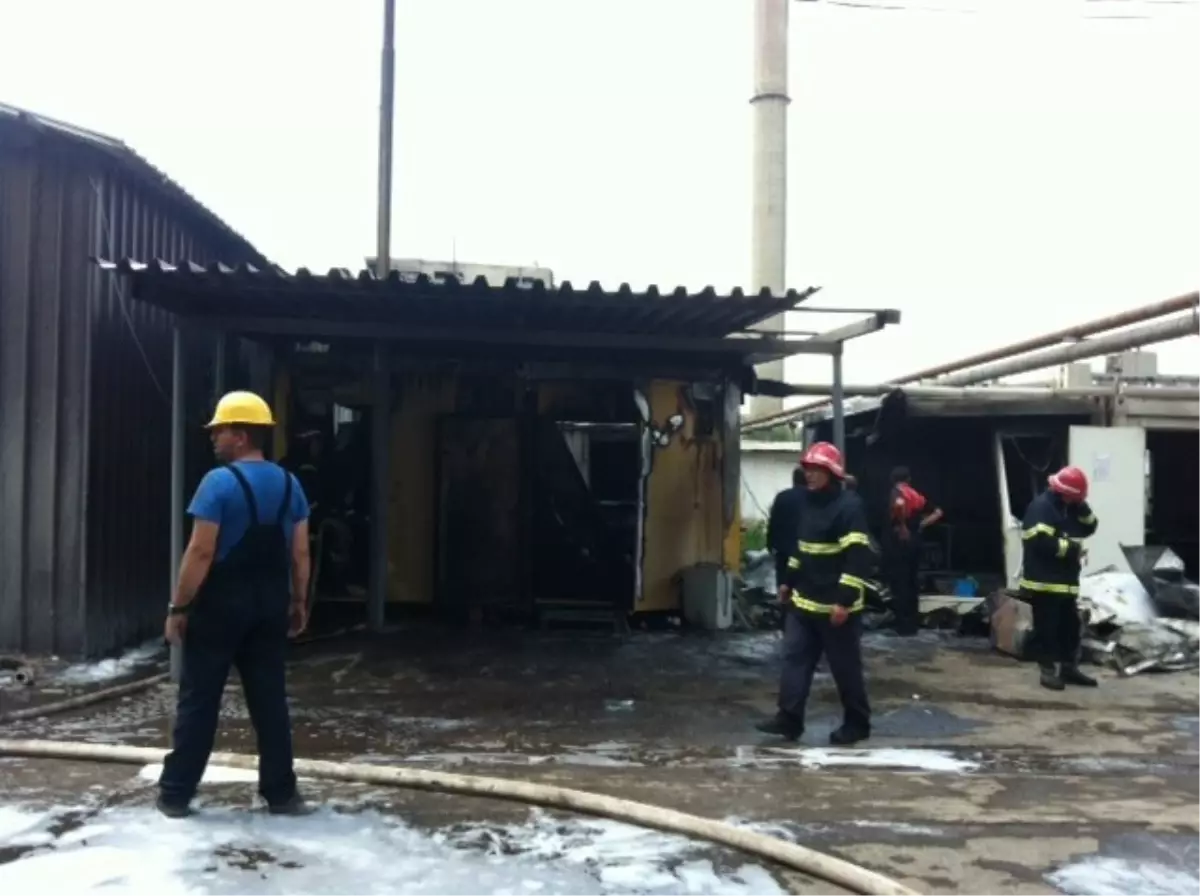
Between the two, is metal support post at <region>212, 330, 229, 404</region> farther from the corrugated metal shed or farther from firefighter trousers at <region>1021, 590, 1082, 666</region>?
firefighter trousers at <region>1021, 590, 1082, 666</region>

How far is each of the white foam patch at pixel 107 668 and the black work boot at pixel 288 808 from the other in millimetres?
4015

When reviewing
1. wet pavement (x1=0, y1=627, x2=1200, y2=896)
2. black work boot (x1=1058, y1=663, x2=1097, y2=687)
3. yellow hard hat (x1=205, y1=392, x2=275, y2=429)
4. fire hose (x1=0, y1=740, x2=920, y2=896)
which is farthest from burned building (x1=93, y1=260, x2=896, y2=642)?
yellow hard hat (x1=205, y1=392, x2=275, y2=429)

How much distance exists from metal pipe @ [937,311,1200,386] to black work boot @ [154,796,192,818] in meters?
9.45

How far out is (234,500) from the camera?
4.90 meters

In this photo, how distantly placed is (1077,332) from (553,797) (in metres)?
10.4

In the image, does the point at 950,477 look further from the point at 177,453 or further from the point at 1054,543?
the point at 177,453

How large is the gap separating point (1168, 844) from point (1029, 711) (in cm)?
306

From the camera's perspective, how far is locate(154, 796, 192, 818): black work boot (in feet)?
16.3

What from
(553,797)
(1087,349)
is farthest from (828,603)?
(1087,349)

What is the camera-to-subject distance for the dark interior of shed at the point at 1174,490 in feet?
49.7

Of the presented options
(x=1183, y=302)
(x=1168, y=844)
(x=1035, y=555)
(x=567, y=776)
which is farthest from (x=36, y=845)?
(x=1183, y=302)

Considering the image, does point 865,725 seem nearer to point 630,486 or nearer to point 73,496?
point 630,486

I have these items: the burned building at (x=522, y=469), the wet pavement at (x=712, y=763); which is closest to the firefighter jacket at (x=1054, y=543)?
the wet pavement at (x=712, y=763)

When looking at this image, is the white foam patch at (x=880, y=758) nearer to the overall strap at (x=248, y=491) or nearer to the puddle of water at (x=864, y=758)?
the puddle of water at (x=864, y=758)
